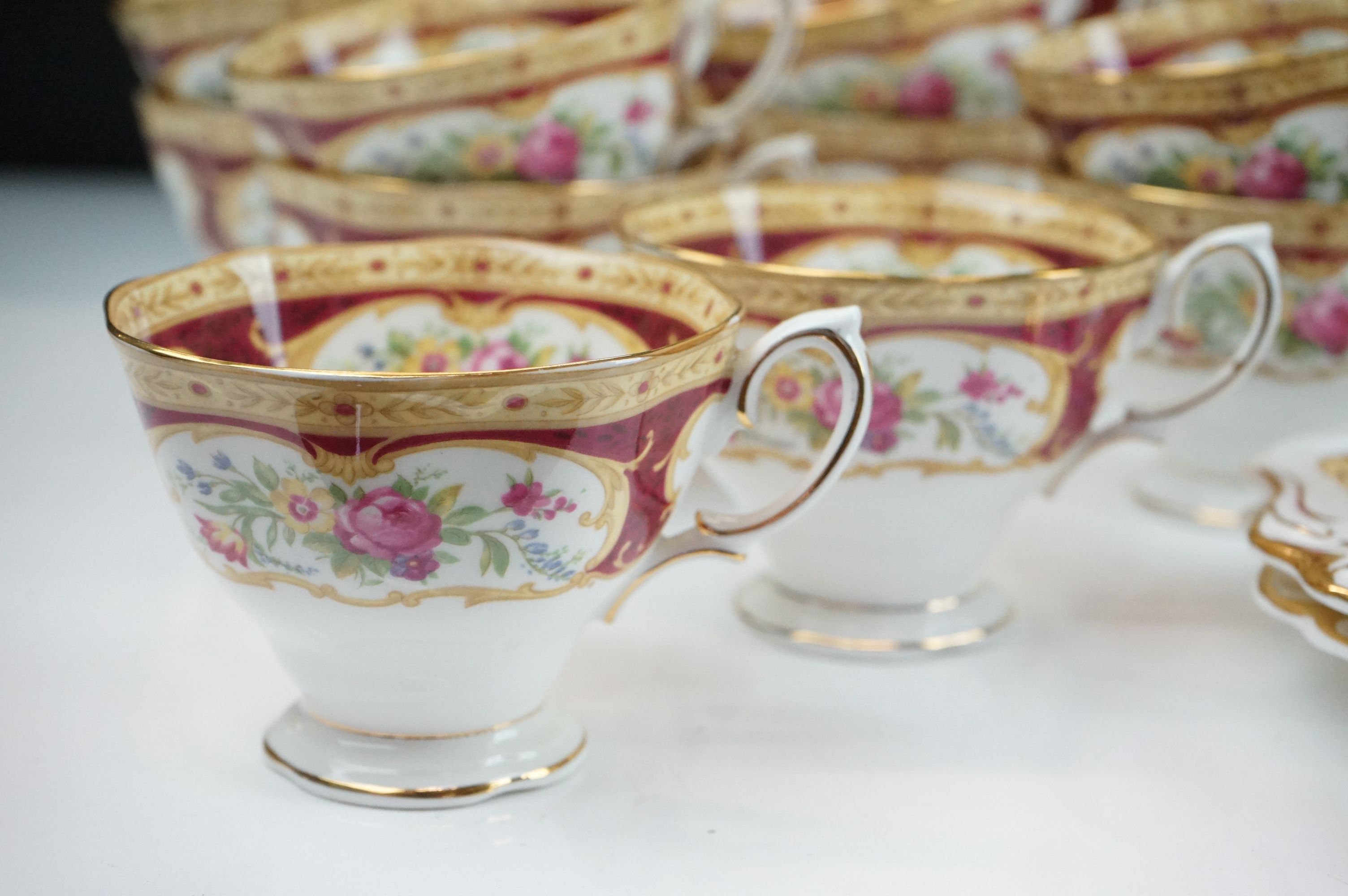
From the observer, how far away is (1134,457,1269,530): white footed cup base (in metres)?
0.79

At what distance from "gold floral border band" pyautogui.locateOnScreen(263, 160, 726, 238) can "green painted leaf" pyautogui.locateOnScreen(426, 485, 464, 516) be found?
0.31m

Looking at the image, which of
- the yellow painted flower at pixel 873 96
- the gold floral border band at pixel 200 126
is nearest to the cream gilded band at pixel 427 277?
the gold floral border band at pixel 200 126

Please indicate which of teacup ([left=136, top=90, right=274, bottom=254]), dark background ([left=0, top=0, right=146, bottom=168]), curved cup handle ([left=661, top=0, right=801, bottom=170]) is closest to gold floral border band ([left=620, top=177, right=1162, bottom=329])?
curved cup handle ([left=661, top=0, right=801, bottom=170])

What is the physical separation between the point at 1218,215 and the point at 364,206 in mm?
421

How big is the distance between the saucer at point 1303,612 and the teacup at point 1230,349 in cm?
10

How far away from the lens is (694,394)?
485mm

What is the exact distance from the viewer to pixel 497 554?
46 centimetres

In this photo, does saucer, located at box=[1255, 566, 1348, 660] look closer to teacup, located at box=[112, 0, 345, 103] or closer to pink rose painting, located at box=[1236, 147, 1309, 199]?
pink rose painting, located at box=[1236, 147, 1309, 199]

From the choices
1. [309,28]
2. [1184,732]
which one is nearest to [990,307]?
[1184,732]

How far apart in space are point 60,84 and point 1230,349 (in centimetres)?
108

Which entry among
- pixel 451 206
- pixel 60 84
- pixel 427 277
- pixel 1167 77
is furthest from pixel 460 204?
pixel 60 84

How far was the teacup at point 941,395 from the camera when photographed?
574mm

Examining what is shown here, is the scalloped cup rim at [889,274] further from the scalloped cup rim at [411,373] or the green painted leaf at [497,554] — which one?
the green painted leaf at [497,554]

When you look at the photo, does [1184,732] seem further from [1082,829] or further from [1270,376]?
[1270,376]
